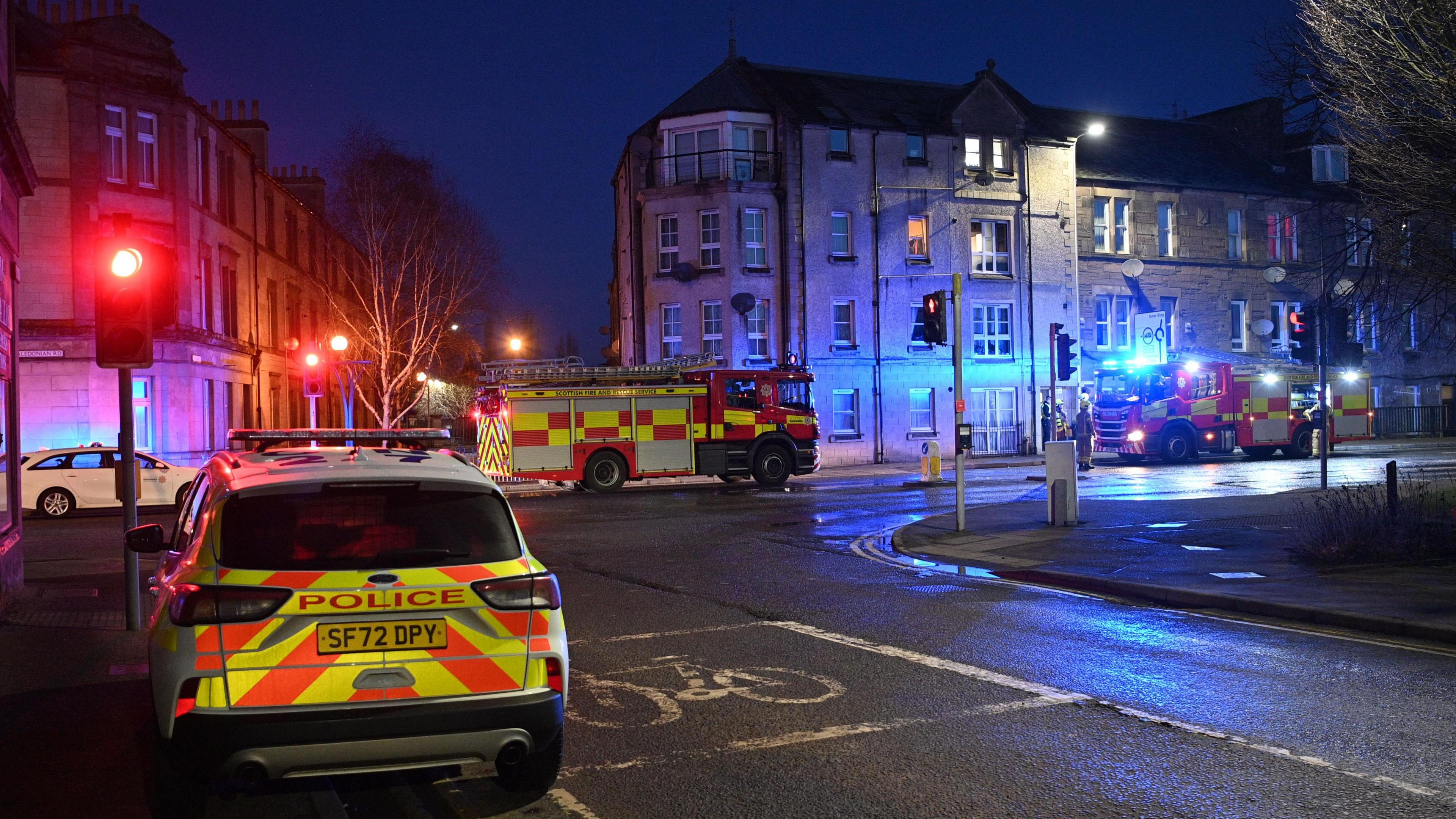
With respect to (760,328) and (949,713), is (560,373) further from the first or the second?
(949,713)

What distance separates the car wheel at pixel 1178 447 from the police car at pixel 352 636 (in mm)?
30332

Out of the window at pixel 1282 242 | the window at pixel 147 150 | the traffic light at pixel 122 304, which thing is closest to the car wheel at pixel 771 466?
the traffic light at pixel 122 304

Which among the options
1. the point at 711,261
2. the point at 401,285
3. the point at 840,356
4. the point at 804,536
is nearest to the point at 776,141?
the point at 711,261

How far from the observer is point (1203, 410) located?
32188 millimetres

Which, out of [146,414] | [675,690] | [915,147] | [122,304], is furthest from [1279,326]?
[122,304]

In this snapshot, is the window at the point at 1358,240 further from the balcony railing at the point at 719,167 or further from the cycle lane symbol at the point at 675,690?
the balcony railing at the point at 719,167

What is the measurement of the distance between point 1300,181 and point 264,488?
48699mm

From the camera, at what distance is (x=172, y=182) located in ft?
99.3

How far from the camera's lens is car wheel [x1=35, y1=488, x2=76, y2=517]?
20969 millimetres

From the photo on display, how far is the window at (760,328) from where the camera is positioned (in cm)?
3594

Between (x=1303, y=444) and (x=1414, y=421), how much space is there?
51.4ft

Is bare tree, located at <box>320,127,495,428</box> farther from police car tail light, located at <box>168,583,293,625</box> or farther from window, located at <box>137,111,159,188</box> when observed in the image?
police car tail light, located at <box>168,583,293,625</box>

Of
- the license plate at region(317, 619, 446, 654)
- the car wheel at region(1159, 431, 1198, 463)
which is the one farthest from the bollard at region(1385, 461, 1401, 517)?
the car wheel at region(1159, 431, 1198, 463)

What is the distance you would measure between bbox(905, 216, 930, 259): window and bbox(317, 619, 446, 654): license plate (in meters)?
34.0
